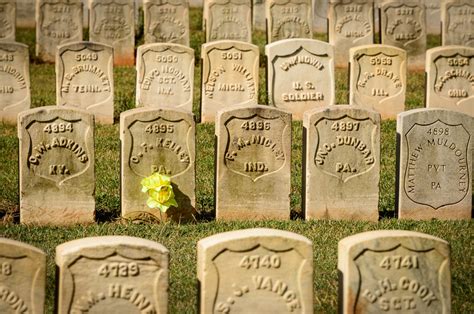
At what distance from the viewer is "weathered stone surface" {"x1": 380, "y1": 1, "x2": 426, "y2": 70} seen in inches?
675

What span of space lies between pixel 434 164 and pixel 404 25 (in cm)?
721

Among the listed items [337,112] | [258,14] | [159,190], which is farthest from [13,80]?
[258,14]

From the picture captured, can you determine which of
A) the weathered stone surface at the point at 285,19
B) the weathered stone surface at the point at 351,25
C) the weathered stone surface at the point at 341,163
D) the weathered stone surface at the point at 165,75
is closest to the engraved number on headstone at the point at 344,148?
the weathered stone surface at the point at 341,163

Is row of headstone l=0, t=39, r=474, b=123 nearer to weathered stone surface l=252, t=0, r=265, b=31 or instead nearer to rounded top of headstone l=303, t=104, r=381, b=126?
rounded top of headstone l=303, t=104, r=381, b=126

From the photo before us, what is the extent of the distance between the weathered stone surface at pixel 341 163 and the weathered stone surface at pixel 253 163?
203mm

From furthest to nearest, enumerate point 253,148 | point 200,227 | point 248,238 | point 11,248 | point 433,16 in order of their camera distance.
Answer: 1. point 433,16
2. point 253,148
3. point 200,227
4. point 248,238
5. point 11,248

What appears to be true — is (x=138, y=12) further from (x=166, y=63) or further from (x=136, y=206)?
(x=136, y=206)

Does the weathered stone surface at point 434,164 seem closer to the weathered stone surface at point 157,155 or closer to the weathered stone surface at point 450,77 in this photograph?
the weathered stone surface at point 157,155

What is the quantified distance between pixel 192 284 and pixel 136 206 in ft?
5.98

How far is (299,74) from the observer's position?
1362cm

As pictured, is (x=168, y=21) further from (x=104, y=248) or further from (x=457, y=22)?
(x=104, y=248)

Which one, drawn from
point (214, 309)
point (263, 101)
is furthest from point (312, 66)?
point (214, 309)

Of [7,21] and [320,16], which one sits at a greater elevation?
[320,16]

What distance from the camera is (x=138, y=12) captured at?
20109 millimetres
